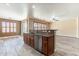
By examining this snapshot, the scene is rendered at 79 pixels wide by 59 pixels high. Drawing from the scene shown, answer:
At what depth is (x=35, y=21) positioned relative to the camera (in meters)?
2.58

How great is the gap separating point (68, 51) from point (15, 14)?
1.53 metres

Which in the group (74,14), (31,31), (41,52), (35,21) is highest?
(74,14)

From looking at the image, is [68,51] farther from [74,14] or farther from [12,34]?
[12,34]

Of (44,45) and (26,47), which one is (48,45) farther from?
(26,47)

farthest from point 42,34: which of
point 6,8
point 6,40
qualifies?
point 6,8

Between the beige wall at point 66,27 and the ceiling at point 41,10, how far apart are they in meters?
0.12

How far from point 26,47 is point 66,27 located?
1082 millimetres

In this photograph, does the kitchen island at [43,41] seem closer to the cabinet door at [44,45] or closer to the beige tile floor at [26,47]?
the cabinet door at [44,45]

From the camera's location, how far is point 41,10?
101 inches

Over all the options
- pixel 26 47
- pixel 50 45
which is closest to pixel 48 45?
pixel 50 45

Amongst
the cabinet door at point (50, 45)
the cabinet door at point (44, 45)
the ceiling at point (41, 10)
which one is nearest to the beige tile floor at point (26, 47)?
the cabinet door at point (50, 45)

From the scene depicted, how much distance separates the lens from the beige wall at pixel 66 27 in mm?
2523

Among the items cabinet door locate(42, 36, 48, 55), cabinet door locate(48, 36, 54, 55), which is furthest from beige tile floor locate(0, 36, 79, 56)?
cabinet door locate(42, 36, 48, 55)

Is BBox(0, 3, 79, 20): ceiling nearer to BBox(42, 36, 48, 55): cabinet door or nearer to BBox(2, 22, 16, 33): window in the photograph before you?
BBox(2, 22, 16, 33): window
